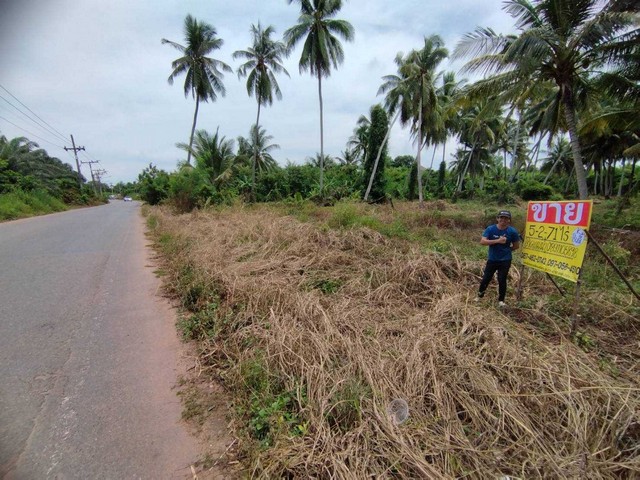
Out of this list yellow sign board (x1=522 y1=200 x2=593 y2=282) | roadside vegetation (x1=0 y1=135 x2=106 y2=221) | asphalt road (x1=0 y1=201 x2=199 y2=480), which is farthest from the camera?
roadside vegetation (x1=0 y1=135 x2=106 y2=221)

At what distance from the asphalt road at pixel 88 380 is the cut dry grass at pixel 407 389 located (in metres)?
0.54

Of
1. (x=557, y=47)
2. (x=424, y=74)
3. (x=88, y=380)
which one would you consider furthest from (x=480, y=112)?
(x=88, y=380)

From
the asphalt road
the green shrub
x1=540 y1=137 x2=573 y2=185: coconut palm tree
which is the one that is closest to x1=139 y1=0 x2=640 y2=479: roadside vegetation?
the asphalt road

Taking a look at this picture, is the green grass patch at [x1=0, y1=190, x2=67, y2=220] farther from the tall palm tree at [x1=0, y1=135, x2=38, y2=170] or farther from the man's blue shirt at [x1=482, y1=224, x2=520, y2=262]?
the man's blue shirt at [x1=482, y1=224, x2=520, y2=262]

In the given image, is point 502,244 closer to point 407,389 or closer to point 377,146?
point 407,389

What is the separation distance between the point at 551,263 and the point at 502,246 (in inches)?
27.7

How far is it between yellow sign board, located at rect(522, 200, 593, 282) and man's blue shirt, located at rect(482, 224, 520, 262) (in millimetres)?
171

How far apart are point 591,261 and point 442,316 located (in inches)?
199

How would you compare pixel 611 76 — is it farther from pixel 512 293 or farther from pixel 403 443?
pixel 403 443

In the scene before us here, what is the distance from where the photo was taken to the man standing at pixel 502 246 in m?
4.15

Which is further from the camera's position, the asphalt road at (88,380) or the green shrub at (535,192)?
the green shrub at (535,192)

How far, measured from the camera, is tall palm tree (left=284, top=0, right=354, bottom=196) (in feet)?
57.5

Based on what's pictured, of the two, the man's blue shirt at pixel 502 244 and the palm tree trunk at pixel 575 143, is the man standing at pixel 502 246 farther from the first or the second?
the palm tree trunk at pixel 575 143

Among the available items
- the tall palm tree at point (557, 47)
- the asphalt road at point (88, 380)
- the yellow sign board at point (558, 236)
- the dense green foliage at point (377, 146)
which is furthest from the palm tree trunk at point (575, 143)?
the dense green foliage at point (377, 146)
